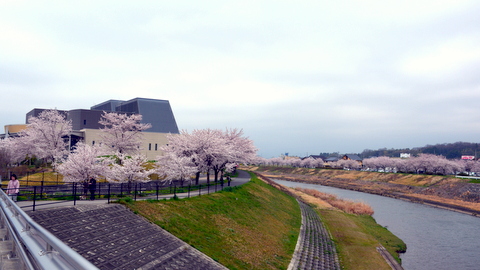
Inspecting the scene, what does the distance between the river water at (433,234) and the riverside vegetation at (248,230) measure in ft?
7.01

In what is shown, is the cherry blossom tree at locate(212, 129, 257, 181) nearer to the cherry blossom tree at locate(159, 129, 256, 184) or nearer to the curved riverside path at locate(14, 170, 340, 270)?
the cherry blossom tree at locate(159, 129, 256, 184)

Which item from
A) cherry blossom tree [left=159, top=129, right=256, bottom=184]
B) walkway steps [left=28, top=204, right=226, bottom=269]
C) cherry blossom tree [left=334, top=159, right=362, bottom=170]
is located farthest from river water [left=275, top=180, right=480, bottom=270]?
cherry blossom tree [left=334, top=159, right=362, bottom=170]

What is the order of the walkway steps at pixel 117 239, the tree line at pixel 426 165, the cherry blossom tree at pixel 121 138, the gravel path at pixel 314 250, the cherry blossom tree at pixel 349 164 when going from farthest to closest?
the cherry blossom tree at pixel 349 164, the tree line at pixel 426 165, the cherry blossom tree at pixel 121 138, the gravel path at pixel 314 250, the walkway steps at pixel 117 239

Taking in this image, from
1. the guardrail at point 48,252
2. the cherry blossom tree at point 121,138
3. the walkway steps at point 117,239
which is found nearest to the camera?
the guardrail at point 48,252

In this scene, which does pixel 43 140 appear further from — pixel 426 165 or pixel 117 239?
pixel 426 165

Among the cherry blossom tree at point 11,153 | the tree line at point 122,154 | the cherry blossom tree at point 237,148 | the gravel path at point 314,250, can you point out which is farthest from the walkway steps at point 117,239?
the cherry blossom tree at point 11,153

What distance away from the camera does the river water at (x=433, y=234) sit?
91.8 feet

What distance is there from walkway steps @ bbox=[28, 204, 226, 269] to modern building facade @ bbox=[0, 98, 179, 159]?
40.2 meters

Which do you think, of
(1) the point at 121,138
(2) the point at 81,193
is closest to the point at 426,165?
(1) the point at 121,138

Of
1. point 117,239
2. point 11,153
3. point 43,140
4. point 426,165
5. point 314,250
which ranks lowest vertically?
point 314,250

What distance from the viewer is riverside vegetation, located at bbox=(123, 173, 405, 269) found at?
18.7m

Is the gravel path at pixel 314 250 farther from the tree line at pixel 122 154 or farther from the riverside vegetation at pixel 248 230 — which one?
the tree line at pixel 122 154

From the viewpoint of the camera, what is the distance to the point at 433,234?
37.4 metres

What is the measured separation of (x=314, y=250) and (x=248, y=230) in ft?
19.7
